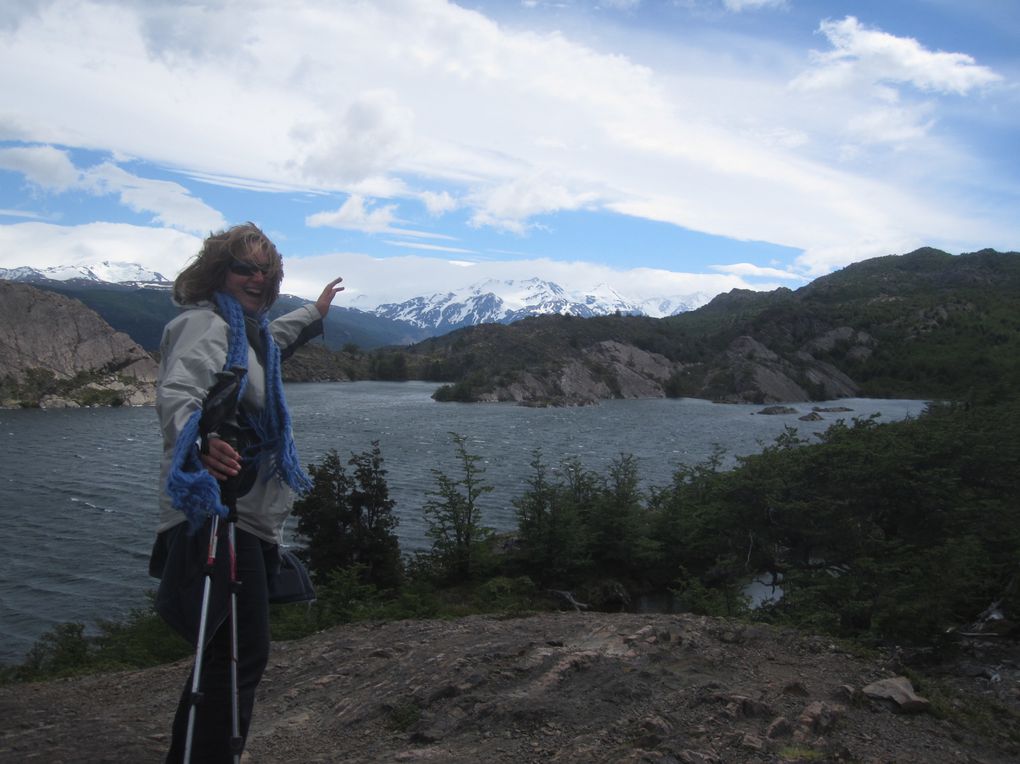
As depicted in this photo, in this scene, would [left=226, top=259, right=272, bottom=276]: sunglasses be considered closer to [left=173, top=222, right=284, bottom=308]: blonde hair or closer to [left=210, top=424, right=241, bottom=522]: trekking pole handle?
[left=173, top=222, right=284, bottom=308]: blonde hair

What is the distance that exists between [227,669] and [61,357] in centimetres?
9827

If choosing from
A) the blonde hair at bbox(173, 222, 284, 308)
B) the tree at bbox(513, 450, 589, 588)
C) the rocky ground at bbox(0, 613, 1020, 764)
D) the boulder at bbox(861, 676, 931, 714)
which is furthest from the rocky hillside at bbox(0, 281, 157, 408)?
the boulder at bbox(861, 676, 931, 714)

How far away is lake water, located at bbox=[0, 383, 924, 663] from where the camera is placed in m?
20.1

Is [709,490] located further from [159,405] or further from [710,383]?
[710,383]

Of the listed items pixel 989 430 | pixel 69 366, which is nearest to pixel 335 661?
pixel 989 430

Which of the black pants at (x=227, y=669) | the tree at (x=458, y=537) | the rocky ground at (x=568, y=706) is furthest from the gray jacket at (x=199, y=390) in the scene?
the tree at (x=458, y=537)

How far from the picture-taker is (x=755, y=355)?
116 m

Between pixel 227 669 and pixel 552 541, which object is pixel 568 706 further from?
pixel 552 541

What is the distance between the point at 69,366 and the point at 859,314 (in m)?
134

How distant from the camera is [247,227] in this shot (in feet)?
12.8

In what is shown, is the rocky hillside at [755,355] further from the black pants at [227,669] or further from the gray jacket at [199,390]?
the black pants at [227,669]

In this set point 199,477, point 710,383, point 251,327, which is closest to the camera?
point 199,477

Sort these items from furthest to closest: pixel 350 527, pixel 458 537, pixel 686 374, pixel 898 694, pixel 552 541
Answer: pixel 686 374, pixel 552 541, pixel 458 537, pixel 350 527, pixel 898 694

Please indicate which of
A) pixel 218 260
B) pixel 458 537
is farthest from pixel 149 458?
pixel 218 260
